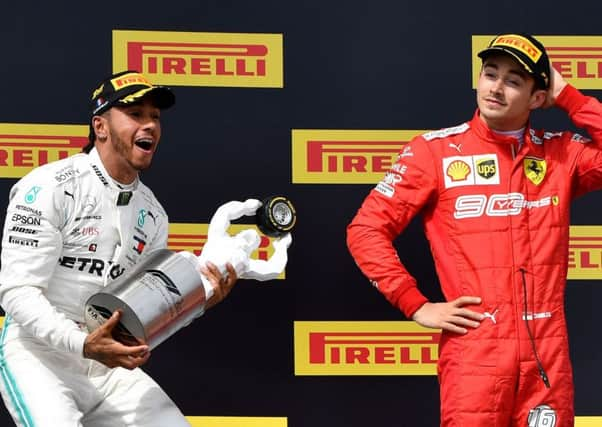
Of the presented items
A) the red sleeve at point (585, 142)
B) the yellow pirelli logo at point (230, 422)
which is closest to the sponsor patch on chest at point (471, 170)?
the red sleeve at point (585, 142)

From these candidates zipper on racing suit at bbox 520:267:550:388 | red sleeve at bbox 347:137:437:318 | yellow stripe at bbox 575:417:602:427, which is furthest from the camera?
yellow stripe at bbox 575:417:602:427

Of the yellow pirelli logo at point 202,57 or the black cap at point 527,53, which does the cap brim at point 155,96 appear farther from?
the black cap at point 527,53

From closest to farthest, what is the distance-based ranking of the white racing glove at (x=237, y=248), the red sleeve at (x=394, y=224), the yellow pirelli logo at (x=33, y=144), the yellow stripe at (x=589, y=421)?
the red sleeve at (x=394, y=224), the white racing glove at (x=237, y=248), the yellow pirelli logo at (x=33, y=144), the yellow stripe at (x=589, y=421)

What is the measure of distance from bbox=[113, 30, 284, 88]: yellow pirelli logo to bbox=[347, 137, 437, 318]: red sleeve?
830 mm

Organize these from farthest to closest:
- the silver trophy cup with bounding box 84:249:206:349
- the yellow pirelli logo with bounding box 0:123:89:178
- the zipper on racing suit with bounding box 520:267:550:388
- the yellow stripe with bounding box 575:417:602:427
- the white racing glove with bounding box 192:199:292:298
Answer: the yellow stripe with bounding box 575:417:602:427 < the yellow pirelli logo with bounding box 0:123:89:178 < the white racing glove with bounding box 192:199:292:298 < the zipper on racing suit with bounding box 520:267:550:388 < the silver trophy cup with bounding box 84:249:206:349

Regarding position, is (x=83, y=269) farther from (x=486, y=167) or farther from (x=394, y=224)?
(x=486, y=167)

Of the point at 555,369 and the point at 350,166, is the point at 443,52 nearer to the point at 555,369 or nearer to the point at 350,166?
the point at 350,166

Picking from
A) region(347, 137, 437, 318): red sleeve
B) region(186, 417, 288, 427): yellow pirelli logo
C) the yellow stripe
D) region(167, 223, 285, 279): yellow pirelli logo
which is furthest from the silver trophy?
the yellow stripe

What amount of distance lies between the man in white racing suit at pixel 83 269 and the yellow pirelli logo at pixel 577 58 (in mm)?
1338

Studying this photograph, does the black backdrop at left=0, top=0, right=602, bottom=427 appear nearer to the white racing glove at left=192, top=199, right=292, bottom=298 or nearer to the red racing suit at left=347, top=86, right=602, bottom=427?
the white racing glove at left=192, top=199, right=292, bottom=298

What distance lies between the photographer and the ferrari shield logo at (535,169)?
100 inches

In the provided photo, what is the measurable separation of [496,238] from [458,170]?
0.73 feet

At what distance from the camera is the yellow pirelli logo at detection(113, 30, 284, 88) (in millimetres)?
3182

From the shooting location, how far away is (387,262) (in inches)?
98.7
